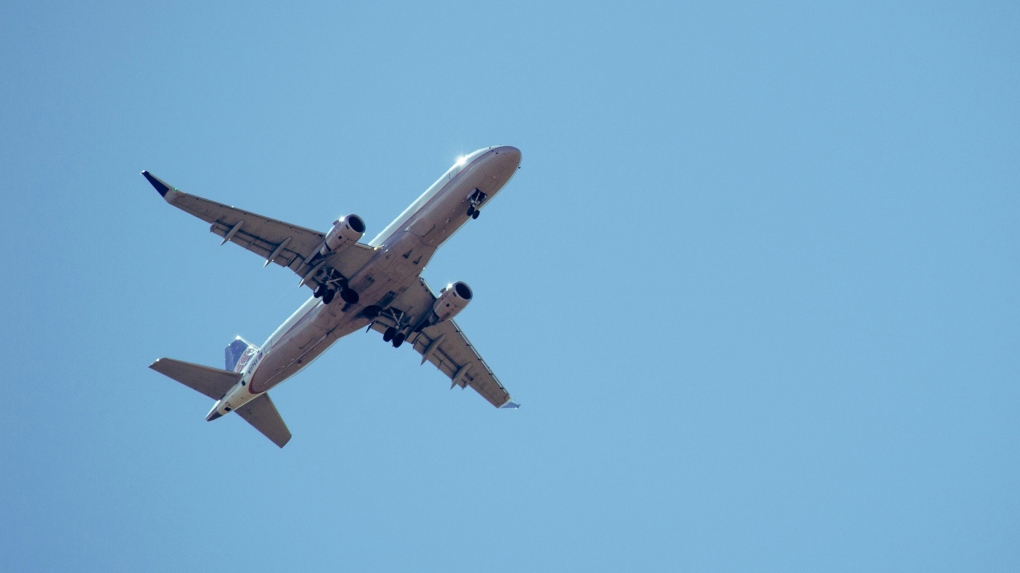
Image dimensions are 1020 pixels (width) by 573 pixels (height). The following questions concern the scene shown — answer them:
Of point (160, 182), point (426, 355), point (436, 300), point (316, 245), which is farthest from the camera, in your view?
point (426, 355)

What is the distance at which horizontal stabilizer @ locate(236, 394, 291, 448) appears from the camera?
59.3 meters

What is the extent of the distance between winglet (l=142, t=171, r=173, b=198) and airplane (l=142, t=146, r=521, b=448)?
0.04 metres

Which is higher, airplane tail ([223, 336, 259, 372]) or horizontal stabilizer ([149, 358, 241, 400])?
airplane tail ([223, 336, 259, 372])

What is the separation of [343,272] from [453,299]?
5614 mm

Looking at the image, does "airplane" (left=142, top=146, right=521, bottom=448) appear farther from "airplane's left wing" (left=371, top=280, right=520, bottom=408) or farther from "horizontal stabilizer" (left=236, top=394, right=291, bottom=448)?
"airplane's left wing" (left=371, top=280, right=520, bottom=408)

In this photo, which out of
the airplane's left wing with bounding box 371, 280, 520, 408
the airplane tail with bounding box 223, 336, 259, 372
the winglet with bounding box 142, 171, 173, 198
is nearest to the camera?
the winglet with bounding box 142, 171, 173, 198

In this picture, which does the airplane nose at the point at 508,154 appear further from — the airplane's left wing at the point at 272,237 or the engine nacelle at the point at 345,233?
the airplane's left wing at the point at 272,237

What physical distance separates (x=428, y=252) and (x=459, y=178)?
3.82m

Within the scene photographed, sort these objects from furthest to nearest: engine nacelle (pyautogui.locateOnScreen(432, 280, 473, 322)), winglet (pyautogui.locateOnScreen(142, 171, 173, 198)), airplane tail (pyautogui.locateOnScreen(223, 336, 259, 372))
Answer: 1. airplane tail (pyautogui.locateOnScreen(223, 336, 259, 372))
2. engine nacelle (pyautogui.locateOnScreen(432, 280, 473, 322))
3. winglet (pyautogui.locateOnScreen(142, 171, 173, 198))

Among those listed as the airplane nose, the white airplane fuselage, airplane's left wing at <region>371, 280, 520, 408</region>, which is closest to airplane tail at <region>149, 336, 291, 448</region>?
the white airplane fuselage

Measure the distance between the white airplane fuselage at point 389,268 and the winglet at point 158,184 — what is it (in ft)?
28.5

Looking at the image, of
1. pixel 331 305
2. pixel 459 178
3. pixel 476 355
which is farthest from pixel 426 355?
pixel 459 178

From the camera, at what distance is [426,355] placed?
6131 centimetres

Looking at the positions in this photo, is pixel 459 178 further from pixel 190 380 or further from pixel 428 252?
pixel 190 380
